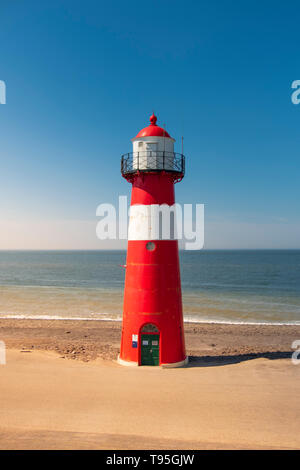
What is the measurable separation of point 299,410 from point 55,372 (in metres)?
7.57

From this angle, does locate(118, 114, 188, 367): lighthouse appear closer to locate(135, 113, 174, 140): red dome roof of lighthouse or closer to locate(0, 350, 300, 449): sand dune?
locate(135, 113, 174, 140): red dome roof of lighthouse

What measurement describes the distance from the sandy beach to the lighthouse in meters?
0.89

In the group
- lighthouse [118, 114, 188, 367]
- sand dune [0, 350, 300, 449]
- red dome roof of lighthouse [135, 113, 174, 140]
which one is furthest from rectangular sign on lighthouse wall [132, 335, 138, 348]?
red dome roof of lighthouse [135, 113, 174, 140]

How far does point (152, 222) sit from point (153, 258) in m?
1.34

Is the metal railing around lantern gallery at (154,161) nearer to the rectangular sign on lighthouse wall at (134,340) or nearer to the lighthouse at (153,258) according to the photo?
the lighthouse at (153,258)

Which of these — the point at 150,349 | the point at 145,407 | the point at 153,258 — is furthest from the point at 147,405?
the point at 153,258

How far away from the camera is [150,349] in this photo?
13023 mm

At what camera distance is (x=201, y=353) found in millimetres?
18047

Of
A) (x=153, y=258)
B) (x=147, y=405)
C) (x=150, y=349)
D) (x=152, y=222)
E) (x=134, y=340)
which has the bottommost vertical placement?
(x=147, y=405)

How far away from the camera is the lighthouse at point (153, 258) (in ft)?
42.3

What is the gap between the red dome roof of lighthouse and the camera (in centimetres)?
1292

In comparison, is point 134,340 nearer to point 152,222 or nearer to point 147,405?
point 147,405

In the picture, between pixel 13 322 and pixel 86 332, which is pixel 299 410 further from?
pixel 13 322

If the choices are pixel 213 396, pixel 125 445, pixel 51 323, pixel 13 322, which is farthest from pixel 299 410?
pixel 13 322
